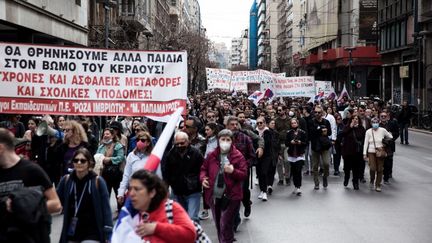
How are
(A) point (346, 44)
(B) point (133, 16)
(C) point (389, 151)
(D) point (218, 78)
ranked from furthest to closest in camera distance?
(A) point (346, 44) → (B) point (133, 16) → (D) point (218, 78) → (C) point (389, 151)

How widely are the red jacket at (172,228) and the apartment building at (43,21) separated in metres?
15.3

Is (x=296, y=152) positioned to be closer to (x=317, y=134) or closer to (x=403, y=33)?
(x=317, y=134)

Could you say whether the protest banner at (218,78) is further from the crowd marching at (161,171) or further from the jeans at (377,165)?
the jeans at (377,165)

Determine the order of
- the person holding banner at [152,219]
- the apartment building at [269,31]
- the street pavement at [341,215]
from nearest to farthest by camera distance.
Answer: the person holding banner at [152,219], the street pavement at [341,215], the apartment building at [269,31]

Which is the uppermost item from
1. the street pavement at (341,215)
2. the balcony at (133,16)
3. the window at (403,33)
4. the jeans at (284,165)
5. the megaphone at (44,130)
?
the balcony at (133,16)

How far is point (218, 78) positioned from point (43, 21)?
1512 cm

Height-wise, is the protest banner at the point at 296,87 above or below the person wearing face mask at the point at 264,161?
above

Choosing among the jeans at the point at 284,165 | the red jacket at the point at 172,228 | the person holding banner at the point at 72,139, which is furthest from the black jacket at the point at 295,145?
the red jacket at the point at 172,228

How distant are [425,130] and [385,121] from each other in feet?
60.8

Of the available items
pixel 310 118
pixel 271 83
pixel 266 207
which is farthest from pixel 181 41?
pixel 266 207

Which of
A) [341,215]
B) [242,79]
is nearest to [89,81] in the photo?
[341,215]

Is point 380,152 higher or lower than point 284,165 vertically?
higher

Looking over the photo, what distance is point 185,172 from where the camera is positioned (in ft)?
25.7

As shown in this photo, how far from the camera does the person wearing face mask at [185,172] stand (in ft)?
25.7
